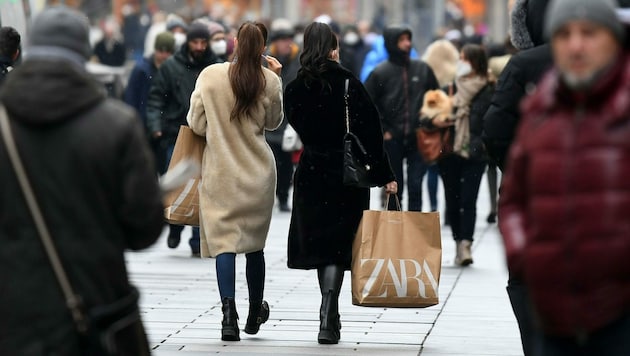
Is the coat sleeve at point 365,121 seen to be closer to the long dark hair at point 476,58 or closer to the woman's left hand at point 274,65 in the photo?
the woman's left hand at point 274,65

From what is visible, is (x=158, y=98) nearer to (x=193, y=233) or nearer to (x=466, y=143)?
(x=193, y=233)

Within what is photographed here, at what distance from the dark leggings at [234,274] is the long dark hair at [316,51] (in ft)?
3.43

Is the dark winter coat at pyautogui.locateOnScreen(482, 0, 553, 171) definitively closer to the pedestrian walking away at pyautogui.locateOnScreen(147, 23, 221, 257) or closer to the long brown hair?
the long brown hair

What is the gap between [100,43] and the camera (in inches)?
1236

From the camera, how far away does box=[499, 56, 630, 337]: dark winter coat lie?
14.9ft

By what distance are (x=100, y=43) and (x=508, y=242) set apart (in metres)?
27.2

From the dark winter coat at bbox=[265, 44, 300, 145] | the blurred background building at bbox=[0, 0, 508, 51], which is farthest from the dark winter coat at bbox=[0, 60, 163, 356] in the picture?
the blurred background building at bbox=[0, 0, 508, 51]

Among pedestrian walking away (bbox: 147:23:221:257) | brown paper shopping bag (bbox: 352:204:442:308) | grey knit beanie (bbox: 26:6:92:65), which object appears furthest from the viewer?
pedestrian walking away (bbox: 147:23:221:257)

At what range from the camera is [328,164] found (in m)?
8.95

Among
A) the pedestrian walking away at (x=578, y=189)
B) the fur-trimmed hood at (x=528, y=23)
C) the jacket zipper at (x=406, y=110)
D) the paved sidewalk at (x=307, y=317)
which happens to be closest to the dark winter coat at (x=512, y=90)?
the fur-trimmed hood at (x=528, y=23)

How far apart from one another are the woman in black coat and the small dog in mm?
4764

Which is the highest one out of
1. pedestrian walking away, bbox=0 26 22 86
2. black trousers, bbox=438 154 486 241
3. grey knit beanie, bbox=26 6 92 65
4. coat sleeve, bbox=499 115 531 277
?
grey knit beanie, bbox=26 6 92 65

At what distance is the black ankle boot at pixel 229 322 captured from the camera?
8.83 meters

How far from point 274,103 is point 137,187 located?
13.8ft
